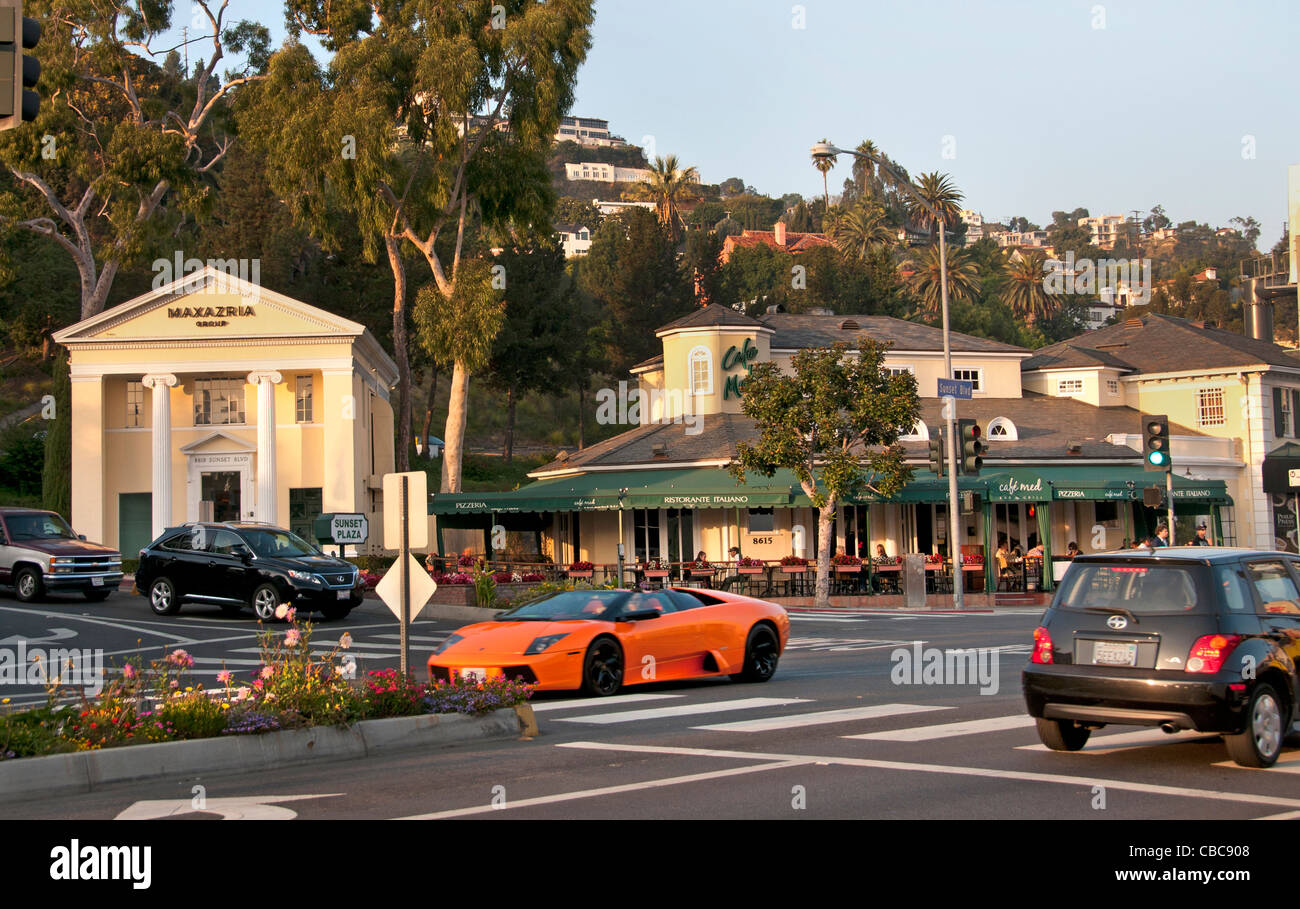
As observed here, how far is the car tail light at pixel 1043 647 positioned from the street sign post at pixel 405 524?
594cm

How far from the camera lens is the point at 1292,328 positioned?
104 meters

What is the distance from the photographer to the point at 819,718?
12.8 meters

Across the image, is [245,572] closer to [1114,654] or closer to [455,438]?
[455,438]

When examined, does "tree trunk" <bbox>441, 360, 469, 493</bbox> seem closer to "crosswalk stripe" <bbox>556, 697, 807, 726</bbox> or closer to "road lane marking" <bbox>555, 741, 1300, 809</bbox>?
"crosswalk stripe" <bbox>556, 697, 807, 726</bbox>

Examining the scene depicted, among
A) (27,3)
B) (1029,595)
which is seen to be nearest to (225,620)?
(1029,595)

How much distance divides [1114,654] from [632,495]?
89.4 feet

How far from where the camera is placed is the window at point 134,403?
41.9 m

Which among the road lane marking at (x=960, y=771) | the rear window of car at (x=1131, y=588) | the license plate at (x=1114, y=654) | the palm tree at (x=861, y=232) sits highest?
the palm tree at (x=861, y=232)

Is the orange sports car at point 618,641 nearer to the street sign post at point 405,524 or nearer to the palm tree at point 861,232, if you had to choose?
the street sign post at point 405,524

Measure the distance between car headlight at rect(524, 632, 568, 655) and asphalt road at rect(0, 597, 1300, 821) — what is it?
629 millimetres

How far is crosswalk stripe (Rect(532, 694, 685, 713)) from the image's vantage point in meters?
→ 14.1

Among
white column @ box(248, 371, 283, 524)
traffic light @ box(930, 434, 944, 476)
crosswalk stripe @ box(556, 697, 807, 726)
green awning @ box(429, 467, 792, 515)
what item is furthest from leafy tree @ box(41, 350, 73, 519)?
crosswalk stripe @ box(556, 697, 807, 726)

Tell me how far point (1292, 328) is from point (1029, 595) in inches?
3219

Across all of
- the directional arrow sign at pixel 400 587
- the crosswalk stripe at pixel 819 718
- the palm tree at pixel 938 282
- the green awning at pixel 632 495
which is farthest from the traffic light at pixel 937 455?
the palm tree at pixel 938 282
